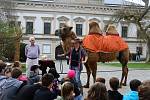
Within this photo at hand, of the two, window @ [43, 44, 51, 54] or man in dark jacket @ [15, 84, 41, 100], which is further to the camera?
window @ [43, 44, 51, 54]

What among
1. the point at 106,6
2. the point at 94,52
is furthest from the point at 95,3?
the point at 94,52

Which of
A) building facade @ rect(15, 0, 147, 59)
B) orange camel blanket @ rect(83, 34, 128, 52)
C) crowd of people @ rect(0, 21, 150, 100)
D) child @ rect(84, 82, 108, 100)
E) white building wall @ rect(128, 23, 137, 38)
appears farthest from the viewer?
white building wall @ rect(128, 23, 137, 38)

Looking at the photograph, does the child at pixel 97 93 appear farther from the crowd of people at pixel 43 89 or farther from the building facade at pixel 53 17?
the building facade at pixel 53 17

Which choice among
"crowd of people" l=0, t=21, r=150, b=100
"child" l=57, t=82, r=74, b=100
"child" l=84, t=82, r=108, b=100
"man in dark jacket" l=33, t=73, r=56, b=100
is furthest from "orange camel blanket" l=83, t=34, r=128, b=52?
"child" l=84, t=82, r=108, b=100

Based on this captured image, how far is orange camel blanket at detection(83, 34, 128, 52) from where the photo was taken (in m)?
16.3

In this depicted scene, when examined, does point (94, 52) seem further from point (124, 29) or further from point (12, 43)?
point (124, 29)

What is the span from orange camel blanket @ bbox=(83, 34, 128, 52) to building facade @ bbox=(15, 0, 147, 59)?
48.5m

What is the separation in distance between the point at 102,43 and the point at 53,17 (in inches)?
2052

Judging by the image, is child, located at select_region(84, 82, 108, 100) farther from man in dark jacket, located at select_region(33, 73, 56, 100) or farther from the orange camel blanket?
the orange camel blanket

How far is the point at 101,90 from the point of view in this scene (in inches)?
253

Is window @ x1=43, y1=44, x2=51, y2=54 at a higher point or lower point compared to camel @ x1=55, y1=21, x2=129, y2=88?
lower

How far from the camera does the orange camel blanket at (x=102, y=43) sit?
1631 cm

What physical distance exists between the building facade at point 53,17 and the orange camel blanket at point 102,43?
4847 cm

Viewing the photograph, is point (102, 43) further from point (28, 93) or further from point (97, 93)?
point (97, 93)
